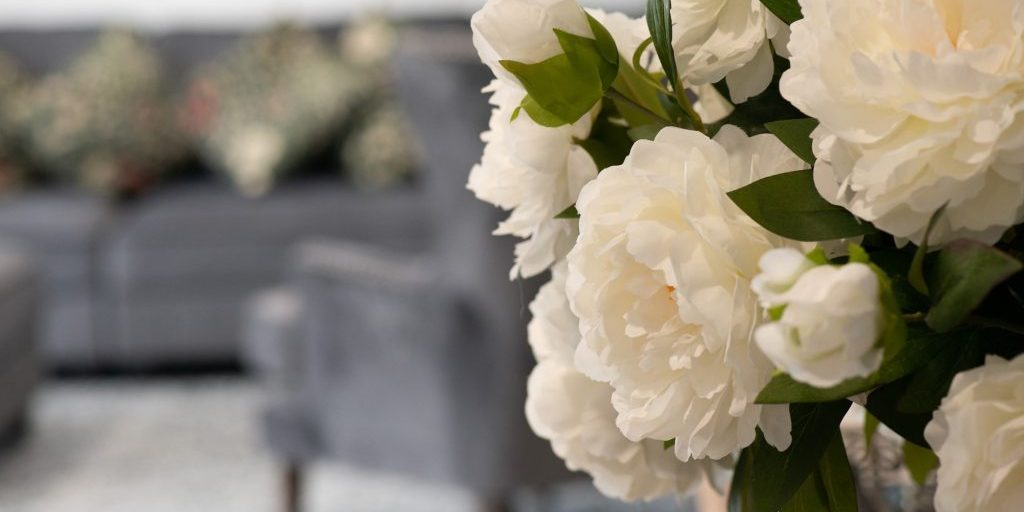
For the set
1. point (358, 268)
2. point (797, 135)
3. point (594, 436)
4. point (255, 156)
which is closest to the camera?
point (797, 135)

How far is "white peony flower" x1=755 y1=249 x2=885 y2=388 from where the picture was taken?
29cm

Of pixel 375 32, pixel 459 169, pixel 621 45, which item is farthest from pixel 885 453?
pixel 375 32

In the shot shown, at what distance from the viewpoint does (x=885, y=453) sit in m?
0.78

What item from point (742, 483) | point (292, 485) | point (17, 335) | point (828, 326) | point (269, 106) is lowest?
point (292, 485)

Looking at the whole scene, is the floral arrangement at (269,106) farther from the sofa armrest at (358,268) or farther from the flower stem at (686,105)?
the flower stem at (686,105)

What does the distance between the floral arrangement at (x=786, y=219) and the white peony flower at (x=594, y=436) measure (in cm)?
3

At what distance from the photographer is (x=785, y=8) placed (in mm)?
402

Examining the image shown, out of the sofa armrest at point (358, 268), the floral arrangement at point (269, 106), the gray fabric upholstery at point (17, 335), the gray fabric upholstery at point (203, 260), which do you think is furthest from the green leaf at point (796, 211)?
the floral arrangement at point (269, 106)

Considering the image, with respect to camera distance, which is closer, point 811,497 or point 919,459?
point 811,497

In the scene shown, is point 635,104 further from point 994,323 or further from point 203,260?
point 203,260

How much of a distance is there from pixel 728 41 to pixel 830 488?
151 millimetres

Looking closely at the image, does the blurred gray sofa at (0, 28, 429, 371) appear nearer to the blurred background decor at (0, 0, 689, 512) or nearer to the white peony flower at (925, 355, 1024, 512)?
the blurred background decor at (0, 0, 689, 512)

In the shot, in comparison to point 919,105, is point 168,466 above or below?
below

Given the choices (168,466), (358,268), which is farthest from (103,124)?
(358,268)
